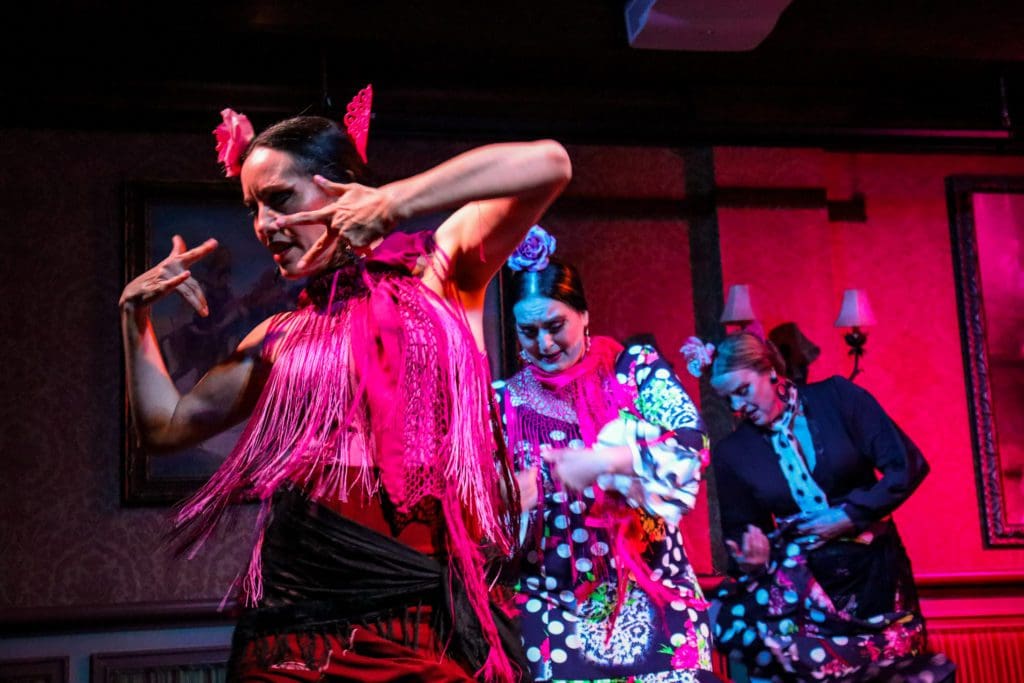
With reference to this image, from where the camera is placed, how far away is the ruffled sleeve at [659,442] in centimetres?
261

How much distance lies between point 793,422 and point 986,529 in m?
1.59

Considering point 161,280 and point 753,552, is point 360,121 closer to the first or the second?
point 161,280

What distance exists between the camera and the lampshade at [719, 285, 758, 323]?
416 cm

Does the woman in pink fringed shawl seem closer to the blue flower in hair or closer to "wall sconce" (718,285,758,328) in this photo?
the blue flower in hair

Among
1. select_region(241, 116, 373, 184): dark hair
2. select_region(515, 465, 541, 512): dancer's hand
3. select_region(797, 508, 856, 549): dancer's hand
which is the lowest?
select_region(797, 508, 856, 549): dancer's hand


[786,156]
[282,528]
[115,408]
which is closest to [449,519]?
[282,528]

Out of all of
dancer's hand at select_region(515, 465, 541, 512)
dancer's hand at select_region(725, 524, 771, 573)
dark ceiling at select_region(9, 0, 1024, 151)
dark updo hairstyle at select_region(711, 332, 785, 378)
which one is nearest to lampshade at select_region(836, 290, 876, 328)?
dark ceiling at select_region(9, 0, 1024, 151)

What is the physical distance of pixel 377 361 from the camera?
148cm

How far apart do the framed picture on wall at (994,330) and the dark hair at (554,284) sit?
253cm

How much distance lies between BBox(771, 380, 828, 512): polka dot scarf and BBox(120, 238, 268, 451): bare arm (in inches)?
92.0

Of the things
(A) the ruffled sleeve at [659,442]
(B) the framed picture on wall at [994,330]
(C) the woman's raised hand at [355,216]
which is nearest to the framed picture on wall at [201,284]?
(A) the ruffled sleeve at [659,442]

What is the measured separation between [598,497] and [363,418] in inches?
52.6

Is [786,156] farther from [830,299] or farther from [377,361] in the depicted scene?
[377,361]

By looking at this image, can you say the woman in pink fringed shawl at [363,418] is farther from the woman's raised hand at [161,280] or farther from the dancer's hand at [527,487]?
the dancer's hand at [527,487]
